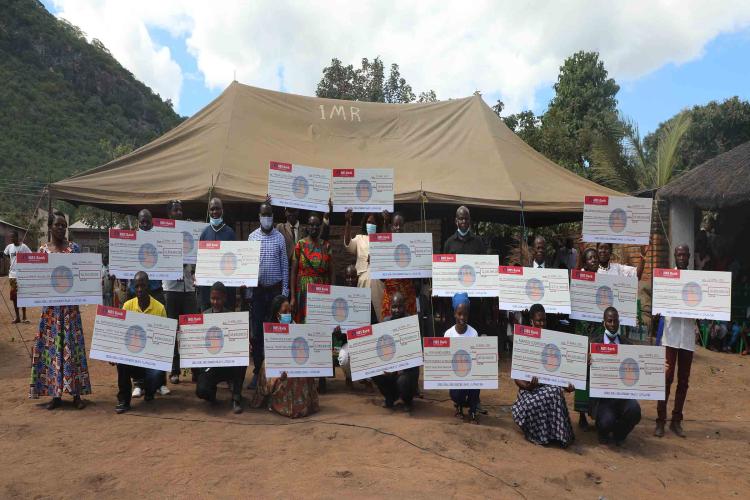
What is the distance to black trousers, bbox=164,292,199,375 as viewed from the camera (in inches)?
233

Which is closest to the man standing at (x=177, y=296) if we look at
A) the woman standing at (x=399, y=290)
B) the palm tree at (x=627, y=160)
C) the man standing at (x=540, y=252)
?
the woman standing at (x=399, y=290)

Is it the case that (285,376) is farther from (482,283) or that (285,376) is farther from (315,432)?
(482,283)

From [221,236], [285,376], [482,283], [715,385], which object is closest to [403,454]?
[285,376]

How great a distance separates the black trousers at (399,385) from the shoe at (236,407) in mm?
1237

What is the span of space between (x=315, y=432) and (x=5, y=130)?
4321 centimetres

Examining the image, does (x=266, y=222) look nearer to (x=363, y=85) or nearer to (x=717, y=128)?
(x=363, y=85)

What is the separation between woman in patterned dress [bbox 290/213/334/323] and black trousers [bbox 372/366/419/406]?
113 cm

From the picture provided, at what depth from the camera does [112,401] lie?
17.2 ft

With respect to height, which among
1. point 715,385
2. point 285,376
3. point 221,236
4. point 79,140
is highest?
point 79,140

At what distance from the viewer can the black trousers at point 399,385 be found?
197 inches

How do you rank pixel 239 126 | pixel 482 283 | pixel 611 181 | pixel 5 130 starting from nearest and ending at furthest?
1. pixel 482 283
2. pixel 239 126
3. pixel 611 181
4. pixel 5 130

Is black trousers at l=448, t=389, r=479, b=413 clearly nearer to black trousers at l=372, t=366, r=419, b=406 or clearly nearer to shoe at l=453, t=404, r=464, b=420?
shoe at l=453, t=404, r=464, b=420

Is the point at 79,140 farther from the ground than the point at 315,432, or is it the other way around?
the point at 79,140

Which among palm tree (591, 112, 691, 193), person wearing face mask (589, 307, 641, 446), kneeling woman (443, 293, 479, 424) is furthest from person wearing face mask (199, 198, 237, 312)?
palm tree (591, 112, 691, 193)
